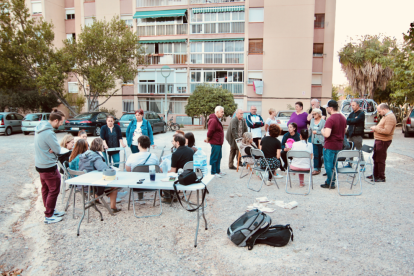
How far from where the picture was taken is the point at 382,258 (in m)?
3.38

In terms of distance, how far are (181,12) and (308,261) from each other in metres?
27.3

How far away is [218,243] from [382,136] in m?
4.83

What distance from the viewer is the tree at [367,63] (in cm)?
2431

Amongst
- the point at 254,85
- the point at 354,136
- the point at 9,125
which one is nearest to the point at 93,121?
the point at 9,125

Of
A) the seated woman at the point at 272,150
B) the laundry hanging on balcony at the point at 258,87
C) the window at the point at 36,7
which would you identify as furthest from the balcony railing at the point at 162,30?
the seated woman at the point at 272,150

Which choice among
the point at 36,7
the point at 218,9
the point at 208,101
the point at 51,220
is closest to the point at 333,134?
the point at 51,220

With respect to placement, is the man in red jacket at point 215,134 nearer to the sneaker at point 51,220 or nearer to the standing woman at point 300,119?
the standing woman at point 300,119

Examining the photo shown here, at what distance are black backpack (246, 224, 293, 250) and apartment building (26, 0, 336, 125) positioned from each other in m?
22.7

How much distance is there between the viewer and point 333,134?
241 inches

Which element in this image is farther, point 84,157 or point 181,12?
point 181,12

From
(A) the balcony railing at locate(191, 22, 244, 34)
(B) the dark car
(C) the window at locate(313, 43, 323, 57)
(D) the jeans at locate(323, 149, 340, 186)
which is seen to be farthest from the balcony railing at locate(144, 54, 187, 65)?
(D) the jeans at locate(323, 149, 340, 186)

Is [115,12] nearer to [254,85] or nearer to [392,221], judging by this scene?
[254,85]

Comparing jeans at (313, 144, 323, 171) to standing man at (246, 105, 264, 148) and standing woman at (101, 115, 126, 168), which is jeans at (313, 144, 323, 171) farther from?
standing woman at (101, 115, 126, 168)

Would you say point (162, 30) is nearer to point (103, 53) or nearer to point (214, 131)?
point (103, 53)
